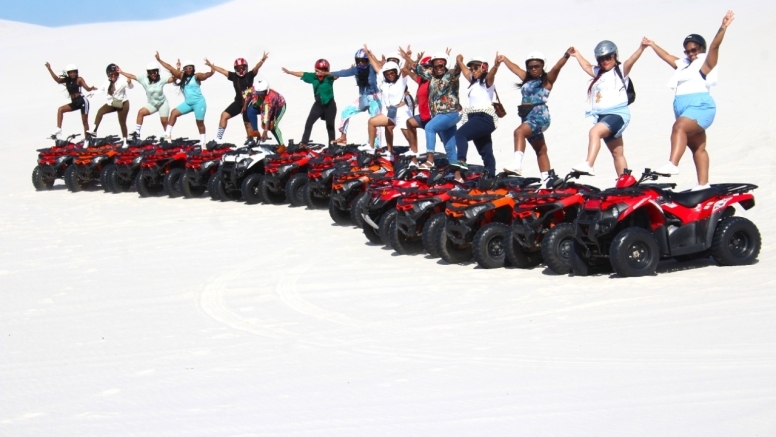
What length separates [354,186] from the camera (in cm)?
1389

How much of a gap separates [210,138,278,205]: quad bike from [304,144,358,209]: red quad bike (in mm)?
1232

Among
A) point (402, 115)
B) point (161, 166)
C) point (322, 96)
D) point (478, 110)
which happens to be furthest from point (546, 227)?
point (161, 166)

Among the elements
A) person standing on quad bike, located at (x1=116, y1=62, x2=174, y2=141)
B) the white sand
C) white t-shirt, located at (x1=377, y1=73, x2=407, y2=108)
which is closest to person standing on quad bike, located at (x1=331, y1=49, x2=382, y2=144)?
white t-shirt, located at (x1=377, y1=73, x2=407, y2=108)

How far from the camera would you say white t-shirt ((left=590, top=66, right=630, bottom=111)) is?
11055mm

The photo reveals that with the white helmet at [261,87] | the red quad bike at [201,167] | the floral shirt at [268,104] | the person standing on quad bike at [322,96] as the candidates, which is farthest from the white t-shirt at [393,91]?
the red quad bike at [201,167]

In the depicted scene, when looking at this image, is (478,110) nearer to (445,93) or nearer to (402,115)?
(445,93)

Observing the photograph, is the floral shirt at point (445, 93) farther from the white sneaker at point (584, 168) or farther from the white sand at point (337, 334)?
the white sneaker at point (584, 168)

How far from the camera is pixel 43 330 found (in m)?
9.29

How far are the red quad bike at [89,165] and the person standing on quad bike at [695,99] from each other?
1187 cm

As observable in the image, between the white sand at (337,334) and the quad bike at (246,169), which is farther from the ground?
the quad bike at (246,169)

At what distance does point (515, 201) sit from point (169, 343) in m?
3.83

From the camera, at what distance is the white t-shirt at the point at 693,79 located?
10.6 meters

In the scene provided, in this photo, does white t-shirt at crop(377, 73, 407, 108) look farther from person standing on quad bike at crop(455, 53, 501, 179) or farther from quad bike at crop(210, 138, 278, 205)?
person standing on quad bike at crop(455, 53, 501, 179)

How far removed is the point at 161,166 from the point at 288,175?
311 cm
